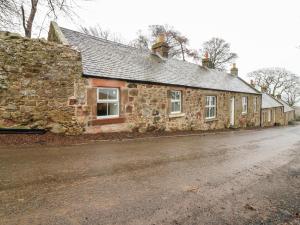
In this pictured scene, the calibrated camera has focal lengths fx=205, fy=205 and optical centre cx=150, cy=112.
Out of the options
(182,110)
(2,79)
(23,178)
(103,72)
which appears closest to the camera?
(23,178)

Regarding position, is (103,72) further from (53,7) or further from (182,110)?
(53,7)

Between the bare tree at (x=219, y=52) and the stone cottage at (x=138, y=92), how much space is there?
20.5m

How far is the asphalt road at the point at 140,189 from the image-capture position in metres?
2.96

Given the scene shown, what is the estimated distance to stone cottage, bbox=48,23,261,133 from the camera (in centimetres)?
955

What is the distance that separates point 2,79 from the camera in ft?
24.2

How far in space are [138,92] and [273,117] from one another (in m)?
31.5

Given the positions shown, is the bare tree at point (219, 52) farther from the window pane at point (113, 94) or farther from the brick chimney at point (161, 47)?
the window pane at point (113, 94)

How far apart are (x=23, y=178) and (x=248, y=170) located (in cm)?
527

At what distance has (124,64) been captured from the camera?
12.0 m

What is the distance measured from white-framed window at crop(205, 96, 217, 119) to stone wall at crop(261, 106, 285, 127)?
15655 mm

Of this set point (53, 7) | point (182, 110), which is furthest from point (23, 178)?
point (53, 7)

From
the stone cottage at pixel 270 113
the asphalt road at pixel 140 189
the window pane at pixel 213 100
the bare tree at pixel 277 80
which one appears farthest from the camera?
the bare tree at pixel 277 80

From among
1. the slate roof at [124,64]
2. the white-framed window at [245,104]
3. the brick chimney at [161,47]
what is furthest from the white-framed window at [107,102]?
the white-framed window at [245,104]

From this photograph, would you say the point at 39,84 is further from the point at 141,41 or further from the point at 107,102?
the point at 141,41
